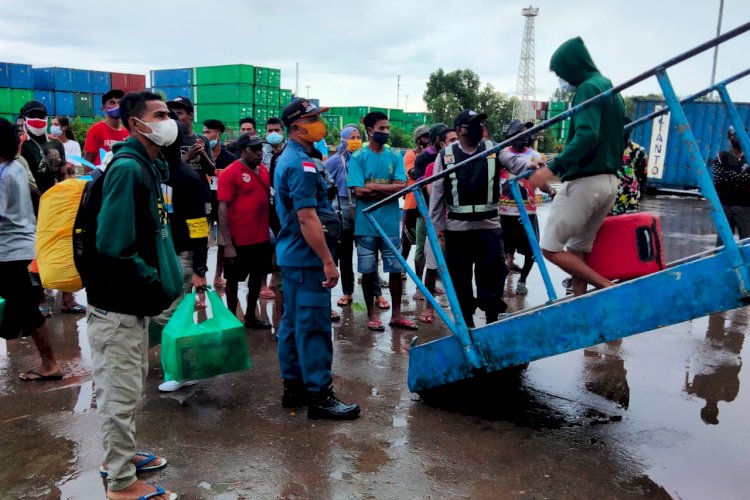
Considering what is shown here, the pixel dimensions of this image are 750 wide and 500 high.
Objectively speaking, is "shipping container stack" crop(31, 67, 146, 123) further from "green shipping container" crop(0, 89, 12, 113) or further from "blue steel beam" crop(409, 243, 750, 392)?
"blue steel beam" crop(409, 243, 750, 392)

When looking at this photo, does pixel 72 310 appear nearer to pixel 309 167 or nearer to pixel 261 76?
pixel 309 167

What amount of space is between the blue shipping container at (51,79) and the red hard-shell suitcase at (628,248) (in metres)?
26.7

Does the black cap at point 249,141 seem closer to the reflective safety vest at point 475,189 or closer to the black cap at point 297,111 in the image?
the black cap at point 297,111

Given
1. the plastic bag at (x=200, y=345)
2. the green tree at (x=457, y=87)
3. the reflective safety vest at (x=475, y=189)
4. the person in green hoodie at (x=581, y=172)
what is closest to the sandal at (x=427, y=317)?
the reflective safety vest at (x=475, y=189)

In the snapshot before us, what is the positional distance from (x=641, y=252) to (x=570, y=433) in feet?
3.71

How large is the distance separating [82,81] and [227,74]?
6.37m

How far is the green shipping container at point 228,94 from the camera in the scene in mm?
24938

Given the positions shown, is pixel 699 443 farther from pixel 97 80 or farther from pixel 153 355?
pixel 97 80

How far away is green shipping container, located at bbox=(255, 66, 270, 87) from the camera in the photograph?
83.3ft

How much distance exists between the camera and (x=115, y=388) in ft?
9.05

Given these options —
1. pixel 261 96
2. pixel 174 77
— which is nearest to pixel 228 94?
pixel 261 96

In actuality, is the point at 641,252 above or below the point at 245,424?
above

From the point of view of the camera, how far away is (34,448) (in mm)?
3314

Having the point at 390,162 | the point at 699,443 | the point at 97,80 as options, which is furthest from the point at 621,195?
the point at 97,80
